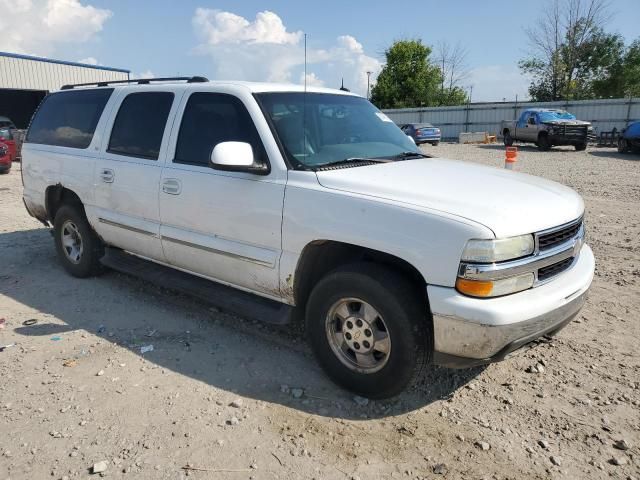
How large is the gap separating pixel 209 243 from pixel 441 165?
1850 mm

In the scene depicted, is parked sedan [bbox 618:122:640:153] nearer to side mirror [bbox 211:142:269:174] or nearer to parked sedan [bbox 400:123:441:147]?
parked sedan [bbox 400:123:441:147]

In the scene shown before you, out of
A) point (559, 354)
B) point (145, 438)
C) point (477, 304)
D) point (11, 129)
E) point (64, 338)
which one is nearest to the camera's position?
point (477, 304)

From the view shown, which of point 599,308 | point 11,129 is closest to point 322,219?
point 599,308

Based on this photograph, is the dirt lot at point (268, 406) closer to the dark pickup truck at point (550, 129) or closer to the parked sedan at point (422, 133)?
the dark pickup truck at point (550, 129)

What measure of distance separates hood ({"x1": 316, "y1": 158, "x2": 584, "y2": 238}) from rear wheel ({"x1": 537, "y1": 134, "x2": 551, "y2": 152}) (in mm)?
21909

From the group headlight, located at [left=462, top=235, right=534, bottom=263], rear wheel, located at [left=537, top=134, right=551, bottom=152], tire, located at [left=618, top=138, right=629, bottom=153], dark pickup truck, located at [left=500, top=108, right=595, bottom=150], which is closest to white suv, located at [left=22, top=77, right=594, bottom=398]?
headlight, located at [left=462, top=235, right=534, bottom=263]

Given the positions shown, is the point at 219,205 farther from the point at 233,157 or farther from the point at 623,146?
the point at 623,146

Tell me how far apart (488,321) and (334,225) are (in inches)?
41.1

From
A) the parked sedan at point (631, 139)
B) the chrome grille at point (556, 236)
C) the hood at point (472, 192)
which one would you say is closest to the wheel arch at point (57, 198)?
the hood at point (472, 192)

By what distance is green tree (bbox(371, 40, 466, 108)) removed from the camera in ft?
169

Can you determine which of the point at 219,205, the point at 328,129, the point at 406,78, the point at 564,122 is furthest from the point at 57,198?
the point at 406,78

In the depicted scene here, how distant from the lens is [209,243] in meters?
3.93

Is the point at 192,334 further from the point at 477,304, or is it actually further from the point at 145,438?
the point at 477,304

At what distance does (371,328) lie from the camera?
10.3 feet
